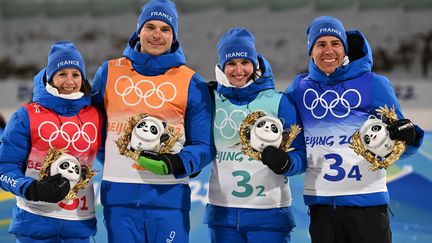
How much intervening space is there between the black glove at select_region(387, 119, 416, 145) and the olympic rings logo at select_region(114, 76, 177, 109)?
4.00 ft

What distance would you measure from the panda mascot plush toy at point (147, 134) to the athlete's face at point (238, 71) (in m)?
0.59

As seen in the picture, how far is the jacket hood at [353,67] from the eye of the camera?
3.85 metres

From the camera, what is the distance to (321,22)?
3912mm

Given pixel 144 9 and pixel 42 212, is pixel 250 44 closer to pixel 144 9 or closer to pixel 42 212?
pixel 144 9

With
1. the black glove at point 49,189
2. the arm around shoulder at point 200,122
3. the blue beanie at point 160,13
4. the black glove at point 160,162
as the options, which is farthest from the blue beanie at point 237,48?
the black glove at point 49,189

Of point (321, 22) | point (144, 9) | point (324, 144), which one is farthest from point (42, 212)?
point (321, 22)

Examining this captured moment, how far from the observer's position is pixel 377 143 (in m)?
3.46

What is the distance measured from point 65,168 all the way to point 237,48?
118 cm

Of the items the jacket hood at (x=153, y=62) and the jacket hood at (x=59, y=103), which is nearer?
the jacket hood at (x=59, y=103)

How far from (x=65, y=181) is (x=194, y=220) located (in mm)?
1996

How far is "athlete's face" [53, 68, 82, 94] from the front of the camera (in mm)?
3756

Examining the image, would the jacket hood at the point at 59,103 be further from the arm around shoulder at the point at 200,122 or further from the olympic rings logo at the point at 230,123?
the olympic rings logo at the point at 230,123

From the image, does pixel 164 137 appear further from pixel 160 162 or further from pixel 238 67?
pixel 238 67

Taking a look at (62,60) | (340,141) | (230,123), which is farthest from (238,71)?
(62,60)
